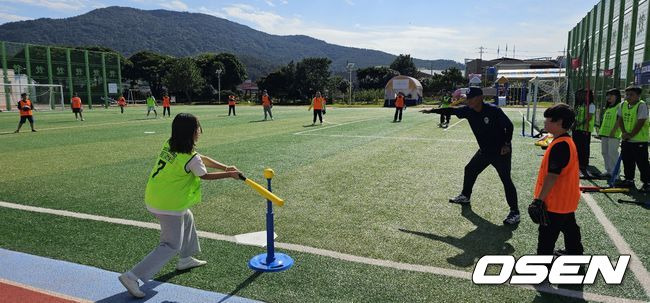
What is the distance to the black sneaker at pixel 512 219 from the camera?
5.90 metres

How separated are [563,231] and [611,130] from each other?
5.81m

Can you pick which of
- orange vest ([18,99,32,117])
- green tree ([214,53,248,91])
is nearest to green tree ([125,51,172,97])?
green tree ([214,53,248,91])

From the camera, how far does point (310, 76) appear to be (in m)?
76.5

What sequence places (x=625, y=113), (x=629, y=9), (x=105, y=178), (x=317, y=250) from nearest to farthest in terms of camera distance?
(x=317, y=250)
(x=625, y=113)
(x=105, y=178)
(x=629, y=9)

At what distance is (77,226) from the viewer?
5.79 metres

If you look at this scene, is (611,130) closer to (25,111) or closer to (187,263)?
(187,263)

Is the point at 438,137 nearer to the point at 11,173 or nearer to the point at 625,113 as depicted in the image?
the point at 625,113

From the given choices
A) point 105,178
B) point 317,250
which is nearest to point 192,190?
point 317,250

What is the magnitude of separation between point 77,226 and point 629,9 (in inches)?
870

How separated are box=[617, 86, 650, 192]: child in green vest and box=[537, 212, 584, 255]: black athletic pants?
5039 millimetres

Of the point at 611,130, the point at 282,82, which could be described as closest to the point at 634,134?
the point at 611,130

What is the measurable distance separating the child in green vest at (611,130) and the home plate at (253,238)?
22.3 feet

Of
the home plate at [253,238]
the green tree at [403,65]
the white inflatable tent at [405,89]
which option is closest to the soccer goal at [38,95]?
the white inflatable tent at [405,89]

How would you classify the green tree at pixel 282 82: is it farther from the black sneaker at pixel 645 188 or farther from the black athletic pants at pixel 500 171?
the black athletic pants at pixel 500 171
